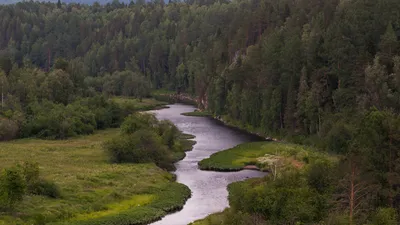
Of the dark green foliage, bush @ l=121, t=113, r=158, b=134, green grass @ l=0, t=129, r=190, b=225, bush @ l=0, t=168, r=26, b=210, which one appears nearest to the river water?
green grass @ l=0, t=129, r=190, b=225

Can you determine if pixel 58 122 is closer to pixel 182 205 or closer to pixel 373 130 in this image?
pixel 182 205

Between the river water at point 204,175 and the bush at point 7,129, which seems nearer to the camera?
the river water at point 204,175

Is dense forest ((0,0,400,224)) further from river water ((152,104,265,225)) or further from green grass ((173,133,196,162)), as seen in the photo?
green grass ((173,133,196,162))

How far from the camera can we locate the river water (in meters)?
72.2

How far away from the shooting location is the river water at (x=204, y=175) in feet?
237

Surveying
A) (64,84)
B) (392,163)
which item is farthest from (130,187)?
(64,84)

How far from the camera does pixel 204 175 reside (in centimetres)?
9262

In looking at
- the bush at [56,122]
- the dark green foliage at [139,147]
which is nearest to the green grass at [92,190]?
the dark green foliage at [139,147]

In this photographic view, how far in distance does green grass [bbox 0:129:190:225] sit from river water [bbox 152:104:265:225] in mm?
2145

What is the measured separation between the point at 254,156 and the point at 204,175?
632 inches

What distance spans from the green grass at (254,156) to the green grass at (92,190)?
11.1 metres

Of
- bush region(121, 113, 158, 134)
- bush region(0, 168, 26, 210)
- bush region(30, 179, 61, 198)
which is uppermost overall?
bush region(121, 113, 158, 134)

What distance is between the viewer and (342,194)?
182 feet

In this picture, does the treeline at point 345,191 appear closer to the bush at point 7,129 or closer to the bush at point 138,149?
the bush at point 138,149
